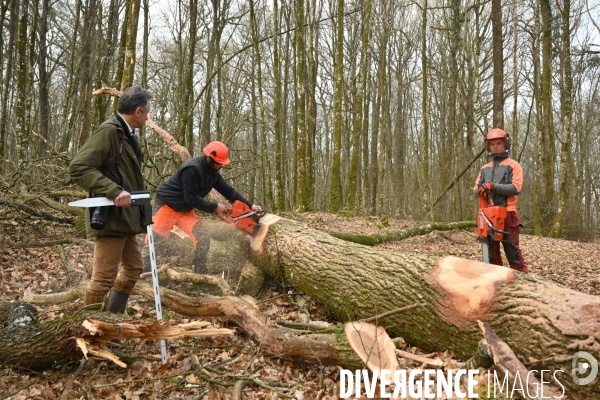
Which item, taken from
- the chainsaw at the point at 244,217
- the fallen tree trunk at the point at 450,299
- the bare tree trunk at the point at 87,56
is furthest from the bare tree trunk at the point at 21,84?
the fallen tree trunk at the point at 450,299

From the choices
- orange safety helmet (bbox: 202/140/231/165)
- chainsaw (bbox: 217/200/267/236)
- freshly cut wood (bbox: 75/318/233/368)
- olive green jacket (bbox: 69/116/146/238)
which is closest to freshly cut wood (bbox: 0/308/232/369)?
freshly cut wood (bbox: 75/318/233/368)

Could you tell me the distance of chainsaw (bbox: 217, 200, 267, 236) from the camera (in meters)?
Answer: 5.08

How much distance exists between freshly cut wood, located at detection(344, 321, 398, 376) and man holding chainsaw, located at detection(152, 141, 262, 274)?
2254mm

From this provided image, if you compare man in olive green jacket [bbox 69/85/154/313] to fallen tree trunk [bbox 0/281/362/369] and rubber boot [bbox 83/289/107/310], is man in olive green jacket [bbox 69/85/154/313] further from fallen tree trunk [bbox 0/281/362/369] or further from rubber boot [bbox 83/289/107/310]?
fallen tree trunk [bbox 0/281/362/369]

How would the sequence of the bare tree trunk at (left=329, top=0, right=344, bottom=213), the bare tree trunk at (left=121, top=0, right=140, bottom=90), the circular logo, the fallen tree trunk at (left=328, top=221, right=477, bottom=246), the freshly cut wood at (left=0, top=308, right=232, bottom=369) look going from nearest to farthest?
the circular logo → the freshly cut wood at (left=0, top=308, right=232, bottom=369) → the fallen tree trunk at (left=328, top=221, right=477, bottom=246) → the bare tree trunk at (left=121, top=0, right=140, bottom=90) → the bare tree trunk at (left=329, top=0, right=344, bottom=213)

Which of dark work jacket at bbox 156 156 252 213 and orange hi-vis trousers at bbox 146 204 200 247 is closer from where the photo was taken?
dark work jacket at bbox 156 156 252 213

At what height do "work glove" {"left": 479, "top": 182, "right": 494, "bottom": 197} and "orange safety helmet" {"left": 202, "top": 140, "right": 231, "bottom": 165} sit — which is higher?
"orange safety helmet" {"left": 202, "top": 140, "right": 231, "bottom": 165}

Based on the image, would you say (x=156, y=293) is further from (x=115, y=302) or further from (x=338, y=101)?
(x=338, y=101)

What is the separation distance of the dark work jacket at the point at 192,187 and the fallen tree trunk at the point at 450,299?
3.43ft

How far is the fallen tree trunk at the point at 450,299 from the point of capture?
2.69 metres

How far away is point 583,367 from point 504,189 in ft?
9.03

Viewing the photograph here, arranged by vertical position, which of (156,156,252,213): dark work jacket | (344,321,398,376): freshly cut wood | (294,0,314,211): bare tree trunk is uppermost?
(294,0,314,211): bare tree trunk

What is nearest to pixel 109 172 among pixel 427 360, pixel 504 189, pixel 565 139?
pixel 427 360

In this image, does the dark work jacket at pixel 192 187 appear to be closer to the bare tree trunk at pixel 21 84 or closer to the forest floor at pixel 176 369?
the forest floor at pixel 176 369
